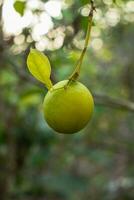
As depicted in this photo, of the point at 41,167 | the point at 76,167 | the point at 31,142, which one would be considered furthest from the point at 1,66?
the point at 76,167

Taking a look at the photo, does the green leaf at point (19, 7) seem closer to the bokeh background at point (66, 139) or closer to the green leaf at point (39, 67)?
the green leaf at point (39, 67)

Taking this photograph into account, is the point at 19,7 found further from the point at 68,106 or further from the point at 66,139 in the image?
the point at 66,139

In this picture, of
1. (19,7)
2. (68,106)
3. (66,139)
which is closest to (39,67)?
(68,106)

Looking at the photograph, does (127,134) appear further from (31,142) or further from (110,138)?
(31,142)

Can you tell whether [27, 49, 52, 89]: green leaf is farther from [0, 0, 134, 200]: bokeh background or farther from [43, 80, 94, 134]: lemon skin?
[0, 0, 134, 200]: bokeh background

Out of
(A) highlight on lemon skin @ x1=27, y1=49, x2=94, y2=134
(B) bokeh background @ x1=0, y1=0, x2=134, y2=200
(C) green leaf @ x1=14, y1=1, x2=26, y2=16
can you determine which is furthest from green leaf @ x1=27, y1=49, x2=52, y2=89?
(B) bokeh background @ x1=0, y1=0, x2=134, y2=200
